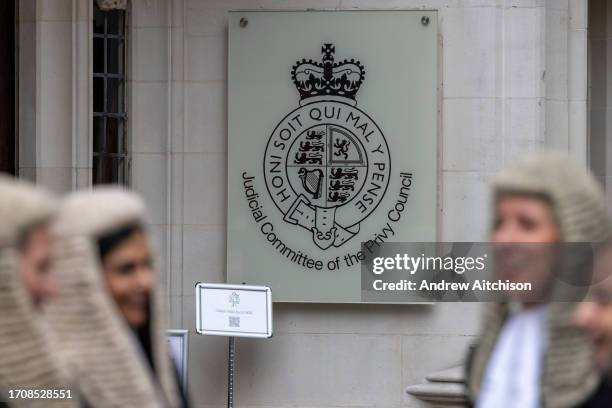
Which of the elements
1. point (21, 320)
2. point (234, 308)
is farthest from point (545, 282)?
point (234, 308)

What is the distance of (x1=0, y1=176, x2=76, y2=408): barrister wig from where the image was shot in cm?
368

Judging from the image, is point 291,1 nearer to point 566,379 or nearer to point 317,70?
point 317,70

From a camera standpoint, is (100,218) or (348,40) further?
(348,40)

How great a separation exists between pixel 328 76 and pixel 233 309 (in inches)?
79.6

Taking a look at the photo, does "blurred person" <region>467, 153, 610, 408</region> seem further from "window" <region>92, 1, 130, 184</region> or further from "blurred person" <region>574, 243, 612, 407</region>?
"window" <region>92, 1, 130, 184</region>

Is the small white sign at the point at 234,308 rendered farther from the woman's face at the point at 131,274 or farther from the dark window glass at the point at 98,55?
the woman's face at the point at 131,274

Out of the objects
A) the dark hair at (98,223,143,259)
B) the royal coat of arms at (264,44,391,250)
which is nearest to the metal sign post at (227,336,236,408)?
the royal coat of arms at (264,44,391,250)

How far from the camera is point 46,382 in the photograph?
12.6ft

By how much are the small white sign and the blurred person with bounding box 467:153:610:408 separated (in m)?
8.01

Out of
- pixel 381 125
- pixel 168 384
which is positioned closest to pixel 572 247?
pixel 168 384

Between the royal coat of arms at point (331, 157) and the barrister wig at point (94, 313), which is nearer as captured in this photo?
the barrister wig at point (94, 313)

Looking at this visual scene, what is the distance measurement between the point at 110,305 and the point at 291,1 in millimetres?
8828

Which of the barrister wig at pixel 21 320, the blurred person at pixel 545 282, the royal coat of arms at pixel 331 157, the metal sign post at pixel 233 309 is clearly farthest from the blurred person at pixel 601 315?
the royal coat of arms at pixel 331 157

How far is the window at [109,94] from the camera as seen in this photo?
12.5 m
